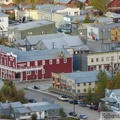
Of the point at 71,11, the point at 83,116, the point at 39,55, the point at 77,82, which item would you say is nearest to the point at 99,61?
the point at 39,55

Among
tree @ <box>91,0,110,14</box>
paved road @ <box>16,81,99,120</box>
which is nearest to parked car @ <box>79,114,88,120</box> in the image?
paved road @ <box>16,81,99,120</box>

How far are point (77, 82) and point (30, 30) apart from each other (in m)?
6.05

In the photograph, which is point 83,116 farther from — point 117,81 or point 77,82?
point 77,82

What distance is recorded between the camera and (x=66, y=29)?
78.0ft

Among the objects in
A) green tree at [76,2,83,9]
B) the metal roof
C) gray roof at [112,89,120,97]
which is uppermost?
gray roof at [112,89,120,97]

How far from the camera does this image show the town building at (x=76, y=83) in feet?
54.6

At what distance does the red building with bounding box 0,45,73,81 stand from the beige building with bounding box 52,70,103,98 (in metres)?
1.38

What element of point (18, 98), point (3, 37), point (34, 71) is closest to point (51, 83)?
point (34, 71)

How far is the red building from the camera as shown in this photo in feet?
60.3

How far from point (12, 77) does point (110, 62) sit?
217cm

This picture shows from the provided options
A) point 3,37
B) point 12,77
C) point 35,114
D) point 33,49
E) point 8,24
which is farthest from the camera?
point 8,24

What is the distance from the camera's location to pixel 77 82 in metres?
16.6

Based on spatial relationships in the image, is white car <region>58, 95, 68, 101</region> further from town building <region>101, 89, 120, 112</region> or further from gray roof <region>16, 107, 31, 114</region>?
gray roof <region>16, 107, 31, 114</region>

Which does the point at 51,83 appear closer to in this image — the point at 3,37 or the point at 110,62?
the point at 110,62
